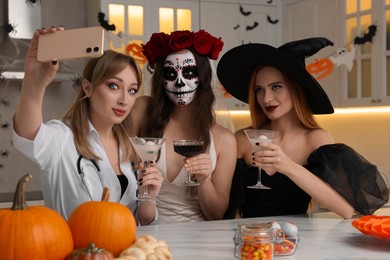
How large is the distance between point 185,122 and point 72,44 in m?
1.36

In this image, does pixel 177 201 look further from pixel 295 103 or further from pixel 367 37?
pixel 367 37

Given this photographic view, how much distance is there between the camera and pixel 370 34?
4438 mm

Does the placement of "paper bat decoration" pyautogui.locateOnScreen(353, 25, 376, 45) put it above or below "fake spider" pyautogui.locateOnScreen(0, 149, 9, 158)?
above

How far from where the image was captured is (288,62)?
2.59m

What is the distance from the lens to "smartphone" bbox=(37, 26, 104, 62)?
1.45 m

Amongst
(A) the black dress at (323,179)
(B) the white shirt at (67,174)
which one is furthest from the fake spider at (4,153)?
(A) the black dress at (323,179)

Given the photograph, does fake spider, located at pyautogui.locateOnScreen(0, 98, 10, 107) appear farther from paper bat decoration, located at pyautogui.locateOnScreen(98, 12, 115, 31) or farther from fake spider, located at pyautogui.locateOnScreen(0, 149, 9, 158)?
paper bat decoration, located at pyautogui.locateOnScreen(98, 12, 115, 31)

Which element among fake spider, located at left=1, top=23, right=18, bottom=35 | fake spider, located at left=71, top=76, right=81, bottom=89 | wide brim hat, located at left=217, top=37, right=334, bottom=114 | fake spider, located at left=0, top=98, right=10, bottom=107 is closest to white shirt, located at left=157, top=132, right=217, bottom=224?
wide brim hat, located at left=217, top=37, right=334, bottom=114

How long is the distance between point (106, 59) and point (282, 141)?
3.03ft

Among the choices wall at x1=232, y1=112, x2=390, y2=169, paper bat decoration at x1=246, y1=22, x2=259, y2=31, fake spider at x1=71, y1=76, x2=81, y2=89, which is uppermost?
paper bat decoration at x1=246, y1=22, x2=259, y2=31

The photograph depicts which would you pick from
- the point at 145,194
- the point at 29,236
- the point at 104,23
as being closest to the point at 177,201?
the point at 145,194

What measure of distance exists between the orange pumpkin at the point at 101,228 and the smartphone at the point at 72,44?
394 mm

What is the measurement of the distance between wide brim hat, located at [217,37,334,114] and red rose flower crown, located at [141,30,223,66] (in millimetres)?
113

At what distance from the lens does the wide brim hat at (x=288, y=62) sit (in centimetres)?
261
